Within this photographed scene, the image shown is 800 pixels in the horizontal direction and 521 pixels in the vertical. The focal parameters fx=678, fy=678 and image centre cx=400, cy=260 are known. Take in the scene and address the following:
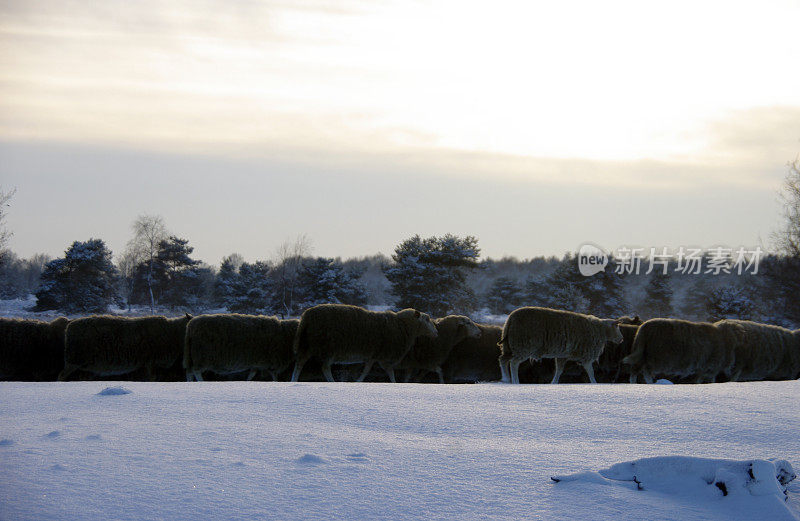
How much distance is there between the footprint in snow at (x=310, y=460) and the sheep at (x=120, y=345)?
475 inches

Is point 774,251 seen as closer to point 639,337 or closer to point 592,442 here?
point 639,337

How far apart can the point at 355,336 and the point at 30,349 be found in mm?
6869

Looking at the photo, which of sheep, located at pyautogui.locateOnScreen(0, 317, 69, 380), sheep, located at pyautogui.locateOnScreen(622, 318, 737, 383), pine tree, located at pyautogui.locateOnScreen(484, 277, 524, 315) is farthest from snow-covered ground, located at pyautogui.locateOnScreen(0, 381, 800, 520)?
pine tree, located at pyautogui.locateOnScreen(484, 277, 524, 315)

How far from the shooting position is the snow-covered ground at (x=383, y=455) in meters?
2.69

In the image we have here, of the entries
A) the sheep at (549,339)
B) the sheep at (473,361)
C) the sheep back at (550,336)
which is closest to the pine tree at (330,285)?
the sheep at (473,361)

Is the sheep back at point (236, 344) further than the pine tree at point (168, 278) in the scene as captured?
No

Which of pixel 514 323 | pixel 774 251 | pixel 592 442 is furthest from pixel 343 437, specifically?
pixel 774 251

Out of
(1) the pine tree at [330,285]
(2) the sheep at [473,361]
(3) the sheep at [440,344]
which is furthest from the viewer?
(1) the pine tree at [330,285]

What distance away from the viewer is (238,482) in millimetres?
2930

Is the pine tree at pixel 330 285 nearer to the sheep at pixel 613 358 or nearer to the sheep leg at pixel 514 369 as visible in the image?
the sheep at pixel 613 358

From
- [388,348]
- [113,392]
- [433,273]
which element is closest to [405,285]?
[433,273]

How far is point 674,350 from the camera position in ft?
53.5

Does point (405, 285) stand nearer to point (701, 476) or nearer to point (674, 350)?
point (674, 350)

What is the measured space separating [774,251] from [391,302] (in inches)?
842
